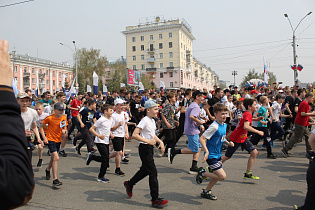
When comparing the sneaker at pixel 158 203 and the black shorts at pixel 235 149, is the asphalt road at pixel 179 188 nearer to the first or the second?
the sneaker at pixel 158 203

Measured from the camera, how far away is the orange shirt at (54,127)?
6086 millimetres

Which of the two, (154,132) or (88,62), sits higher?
(88,62)

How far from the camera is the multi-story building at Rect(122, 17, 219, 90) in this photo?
236ft

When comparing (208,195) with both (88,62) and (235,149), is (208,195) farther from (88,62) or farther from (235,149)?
(88,62)

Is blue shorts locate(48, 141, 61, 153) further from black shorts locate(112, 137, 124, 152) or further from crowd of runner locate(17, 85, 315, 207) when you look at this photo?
black shorts locate(112, 137, 124, 152)

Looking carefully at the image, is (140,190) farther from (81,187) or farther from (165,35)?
(165,35)

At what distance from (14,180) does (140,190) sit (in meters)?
4.61

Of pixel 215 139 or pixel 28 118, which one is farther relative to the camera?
pixel 28 118

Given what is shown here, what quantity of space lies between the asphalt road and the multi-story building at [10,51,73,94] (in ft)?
202

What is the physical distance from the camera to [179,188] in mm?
5406

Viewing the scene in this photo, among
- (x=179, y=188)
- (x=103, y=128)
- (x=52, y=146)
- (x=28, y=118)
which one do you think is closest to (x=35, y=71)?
(x=52, y=146)

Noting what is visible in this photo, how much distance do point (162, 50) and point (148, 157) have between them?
234 ft

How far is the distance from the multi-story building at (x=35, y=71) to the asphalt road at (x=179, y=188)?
61.5 metres

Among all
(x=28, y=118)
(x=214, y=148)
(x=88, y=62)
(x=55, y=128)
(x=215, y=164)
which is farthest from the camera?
(x=88, y=62)
